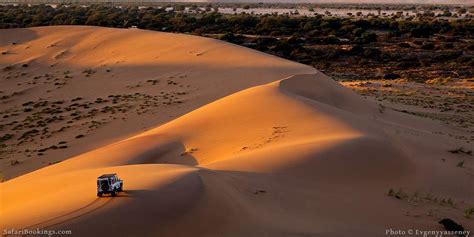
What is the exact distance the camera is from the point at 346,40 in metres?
44.0

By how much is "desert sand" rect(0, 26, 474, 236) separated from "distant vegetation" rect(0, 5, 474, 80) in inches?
482

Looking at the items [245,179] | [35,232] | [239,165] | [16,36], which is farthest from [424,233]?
[16,36]

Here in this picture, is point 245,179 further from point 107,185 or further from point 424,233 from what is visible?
point 424,233

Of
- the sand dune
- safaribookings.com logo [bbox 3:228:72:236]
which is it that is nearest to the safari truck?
safaribookings.com logo [bbox 3:228:72:236]

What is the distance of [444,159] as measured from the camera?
12.0m

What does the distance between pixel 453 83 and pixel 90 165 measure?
72.0 ft

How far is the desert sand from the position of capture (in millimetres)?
6512

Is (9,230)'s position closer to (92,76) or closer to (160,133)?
(160,133)

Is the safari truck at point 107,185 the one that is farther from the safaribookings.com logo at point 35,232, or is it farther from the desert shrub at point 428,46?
the desert shrub at point 428,46

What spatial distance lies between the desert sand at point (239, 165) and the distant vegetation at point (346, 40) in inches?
482

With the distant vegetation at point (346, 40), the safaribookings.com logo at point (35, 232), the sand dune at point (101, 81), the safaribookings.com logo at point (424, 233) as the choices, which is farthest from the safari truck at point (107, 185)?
the distant vegetation at point (346, 40)

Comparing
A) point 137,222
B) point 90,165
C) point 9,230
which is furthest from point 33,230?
point 90,165

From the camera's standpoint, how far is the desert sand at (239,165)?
6.51 m

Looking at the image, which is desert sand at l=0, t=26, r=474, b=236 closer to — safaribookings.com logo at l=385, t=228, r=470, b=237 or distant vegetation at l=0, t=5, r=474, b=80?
safaribookings.com logo at l=385, t=228, r=470, b=237
